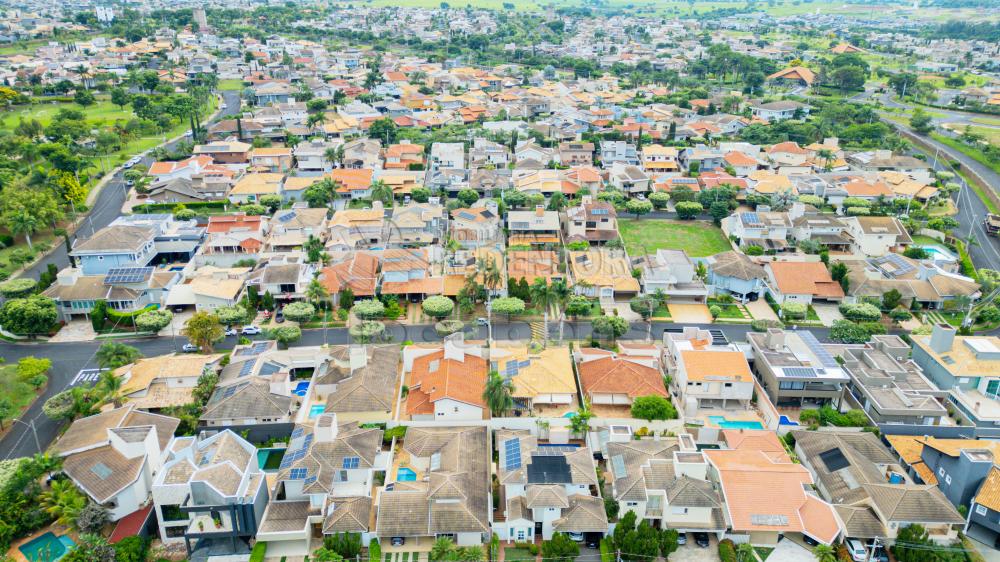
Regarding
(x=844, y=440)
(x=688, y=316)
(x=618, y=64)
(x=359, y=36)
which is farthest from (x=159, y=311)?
(x=359, y=36)

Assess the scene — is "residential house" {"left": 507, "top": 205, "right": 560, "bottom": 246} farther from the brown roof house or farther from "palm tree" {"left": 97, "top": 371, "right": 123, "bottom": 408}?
the brown roof house

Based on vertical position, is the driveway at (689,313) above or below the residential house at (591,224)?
below

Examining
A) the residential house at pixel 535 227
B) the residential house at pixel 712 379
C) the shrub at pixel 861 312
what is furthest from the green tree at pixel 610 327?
the shrub at pixel 861 312

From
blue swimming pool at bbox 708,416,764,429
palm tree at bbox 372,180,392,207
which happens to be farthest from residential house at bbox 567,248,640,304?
palm tree at bbox 372,180,392,207

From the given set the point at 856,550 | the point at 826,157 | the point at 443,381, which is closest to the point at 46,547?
the point at 443,381

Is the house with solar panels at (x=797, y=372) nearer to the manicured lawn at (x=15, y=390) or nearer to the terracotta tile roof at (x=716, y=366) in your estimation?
the terracotta tile roof at (x=716, y=366)

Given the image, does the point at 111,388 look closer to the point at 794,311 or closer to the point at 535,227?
the point at 535,227
